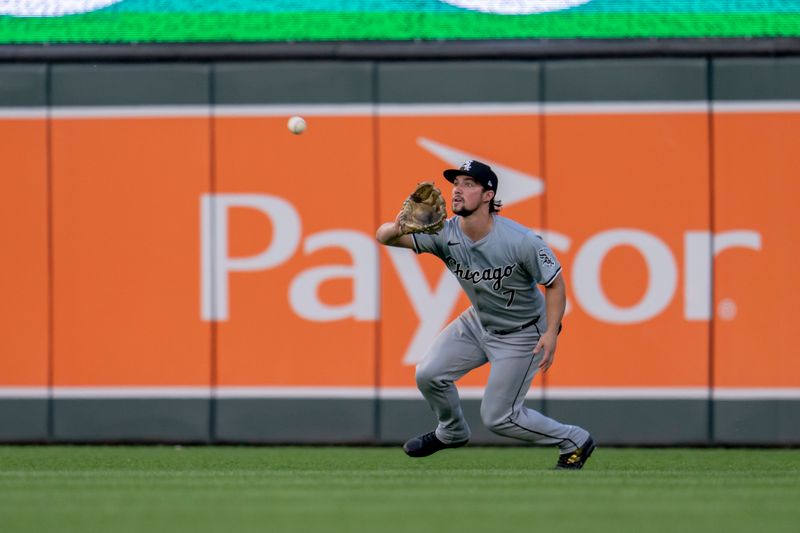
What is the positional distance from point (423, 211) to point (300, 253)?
9.31 ft

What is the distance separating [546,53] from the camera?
33.8 feet

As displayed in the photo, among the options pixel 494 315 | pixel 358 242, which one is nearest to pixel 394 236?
pixel 494 315

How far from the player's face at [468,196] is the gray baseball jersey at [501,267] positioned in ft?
0.58

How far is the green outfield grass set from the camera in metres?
5.30

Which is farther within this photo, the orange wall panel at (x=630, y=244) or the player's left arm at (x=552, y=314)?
the orange wall panel at (x=630, y=244)

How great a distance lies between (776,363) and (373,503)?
5221 mm

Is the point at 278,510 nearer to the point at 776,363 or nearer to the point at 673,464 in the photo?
the point at 673,464

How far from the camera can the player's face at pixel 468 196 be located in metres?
7.83

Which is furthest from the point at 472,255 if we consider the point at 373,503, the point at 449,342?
the point at 373,503

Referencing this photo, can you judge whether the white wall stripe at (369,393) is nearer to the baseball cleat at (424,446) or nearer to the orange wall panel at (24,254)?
the orange wall panel at (24,254)

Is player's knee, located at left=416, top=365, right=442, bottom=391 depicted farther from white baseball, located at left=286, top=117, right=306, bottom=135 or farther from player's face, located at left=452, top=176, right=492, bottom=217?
white baseball, located at left=286, top=117, right=306, bottom=135

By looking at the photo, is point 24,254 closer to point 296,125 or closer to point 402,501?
point 296,125

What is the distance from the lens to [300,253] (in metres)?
10.5

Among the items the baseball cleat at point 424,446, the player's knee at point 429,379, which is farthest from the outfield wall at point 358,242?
the player's knee at point 429,379
